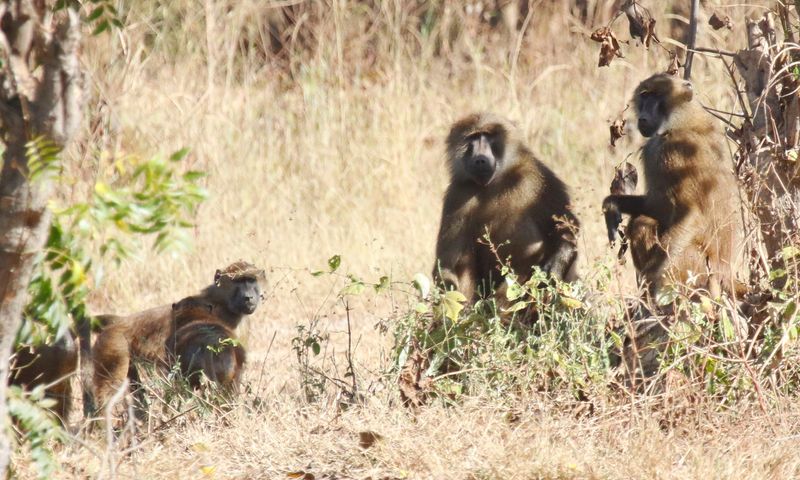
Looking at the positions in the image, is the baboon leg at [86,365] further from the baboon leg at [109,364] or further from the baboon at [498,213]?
the baboon at [498,213]

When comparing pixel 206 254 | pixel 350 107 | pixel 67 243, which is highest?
pixel 67 243

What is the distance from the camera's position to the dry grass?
14.3 ft

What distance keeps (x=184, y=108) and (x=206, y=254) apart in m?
2.39

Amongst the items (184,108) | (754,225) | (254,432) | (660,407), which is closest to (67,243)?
(254,432)

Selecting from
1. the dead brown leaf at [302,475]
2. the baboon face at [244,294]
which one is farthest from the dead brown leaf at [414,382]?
the baboon face at [244,294]

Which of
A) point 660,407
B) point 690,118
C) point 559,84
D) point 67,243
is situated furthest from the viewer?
point 559,84

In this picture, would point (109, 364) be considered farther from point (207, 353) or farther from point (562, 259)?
point (562, 259)

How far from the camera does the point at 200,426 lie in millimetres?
5059

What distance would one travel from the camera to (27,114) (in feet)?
10.3

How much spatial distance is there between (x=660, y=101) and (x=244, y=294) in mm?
2638

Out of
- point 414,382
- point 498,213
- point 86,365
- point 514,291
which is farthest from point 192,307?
point 514,291

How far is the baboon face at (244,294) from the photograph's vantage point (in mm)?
6805

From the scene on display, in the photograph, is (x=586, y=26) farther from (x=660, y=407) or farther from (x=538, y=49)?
(x=660, y=407)

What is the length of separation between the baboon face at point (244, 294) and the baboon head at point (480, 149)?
1387 millimetres
